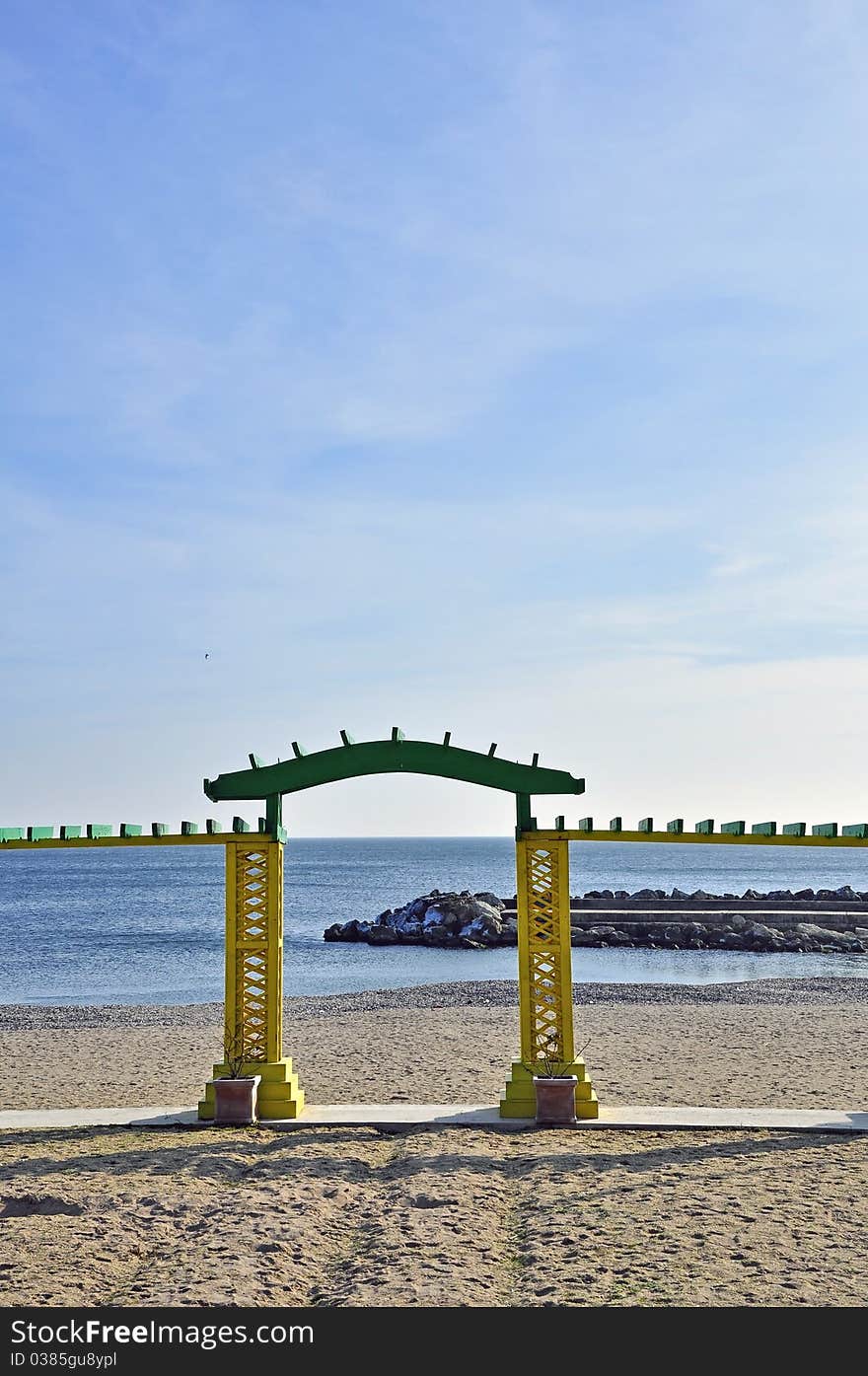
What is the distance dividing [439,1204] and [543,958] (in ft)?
12.2

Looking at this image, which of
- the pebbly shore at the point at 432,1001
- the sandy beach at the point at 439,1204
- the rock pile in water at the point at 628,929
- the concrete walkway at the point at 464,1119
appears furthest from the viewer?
the rock pile in water at the point at 628,929

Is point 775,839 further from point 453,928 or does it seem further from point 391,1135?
point 453,928

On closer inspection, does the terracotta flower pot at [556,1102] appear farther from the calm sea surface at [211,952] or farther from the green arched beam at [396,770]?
the calm sea surface at [211,952]

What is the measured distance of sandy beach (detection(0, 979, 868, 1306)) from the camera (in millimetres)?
6660

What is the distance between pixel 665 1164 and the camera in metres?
9.29

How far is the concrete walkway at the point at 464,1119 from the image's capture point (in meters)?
10.6

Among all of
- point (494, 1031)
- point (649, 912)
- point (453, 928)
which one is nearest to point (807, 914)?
point (649, 912)

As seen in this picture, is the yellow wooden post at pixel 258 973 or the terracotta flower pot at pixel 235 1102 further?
the yellow wooden post at pixel 258 973

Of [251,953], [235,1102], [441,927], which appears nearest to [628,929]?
[441,927]

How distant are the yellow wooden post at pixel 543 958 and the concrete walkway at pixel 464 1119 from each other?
1.78ft

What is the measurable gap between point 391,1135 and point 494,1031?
8.59m

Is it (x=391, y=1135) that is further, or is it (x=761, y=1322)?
(x=391, y=1135)

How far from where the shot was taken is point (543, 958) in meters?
11.6

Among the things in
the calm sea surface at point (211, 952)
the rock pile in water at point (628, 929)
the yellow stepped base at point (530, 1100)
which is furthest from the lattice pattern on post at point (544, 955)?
the rock pile in water at point (628, 929)
